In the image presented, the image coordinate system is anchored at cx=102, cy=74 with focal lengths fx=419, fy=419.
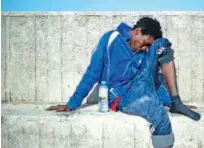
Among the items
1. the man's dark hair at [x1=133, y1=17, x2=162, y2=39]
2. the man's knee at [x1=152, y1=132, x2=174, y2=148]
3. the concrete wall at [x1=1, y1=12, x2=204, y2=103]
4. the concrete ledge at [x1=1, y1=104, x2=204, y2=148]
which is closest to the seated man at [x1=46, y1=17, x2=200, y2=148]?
the man's dark hair at [x1=133, y1=17, x2=162, y2=39]

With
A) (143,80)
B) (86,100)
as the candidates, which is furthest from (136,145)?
(86,100)

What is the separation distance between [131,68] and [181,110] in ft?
2.22

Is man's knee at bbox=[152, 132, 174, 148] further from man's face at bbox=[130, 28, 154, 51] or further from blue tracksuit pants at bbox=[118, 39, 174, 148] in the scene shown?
man's face at bbox=[130, 28, 154, 51]

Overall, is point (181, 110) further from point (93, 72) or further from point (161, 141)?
point (93, 72)

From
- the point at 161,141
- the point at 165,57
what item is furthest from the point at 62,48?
the point at 161,141

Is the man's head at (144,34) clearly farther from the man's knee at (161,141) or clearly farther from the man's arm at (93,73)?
the man's knee at (161,141)

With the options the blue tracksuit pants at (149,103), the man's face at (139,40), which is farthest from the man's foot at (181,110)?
the man's face at (139,40)

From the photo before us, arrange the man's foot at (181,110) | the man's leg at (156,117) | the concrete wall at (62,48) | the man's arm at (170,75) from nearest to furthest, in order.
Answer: the man's leg at (156,117), the man's foot at (181,110), the man's arm at (170,75), the concrete wall at (62,48)

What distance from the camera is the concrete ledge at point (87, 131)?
427cm

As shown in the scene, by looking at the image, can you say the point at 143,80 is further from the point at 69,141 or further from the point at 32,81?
the point at 32,81

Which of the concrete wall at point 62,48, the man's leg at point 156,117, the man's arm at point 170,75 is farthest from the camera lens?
the concrete wall at point 62,48

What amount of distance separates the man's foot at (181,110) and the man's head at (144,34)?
65cm

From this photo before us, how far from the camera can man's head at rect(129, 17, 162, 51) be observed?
14.2 ft

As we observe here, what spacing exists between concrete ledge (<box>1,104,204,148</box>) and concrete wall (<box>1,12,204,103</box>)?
86 cm
